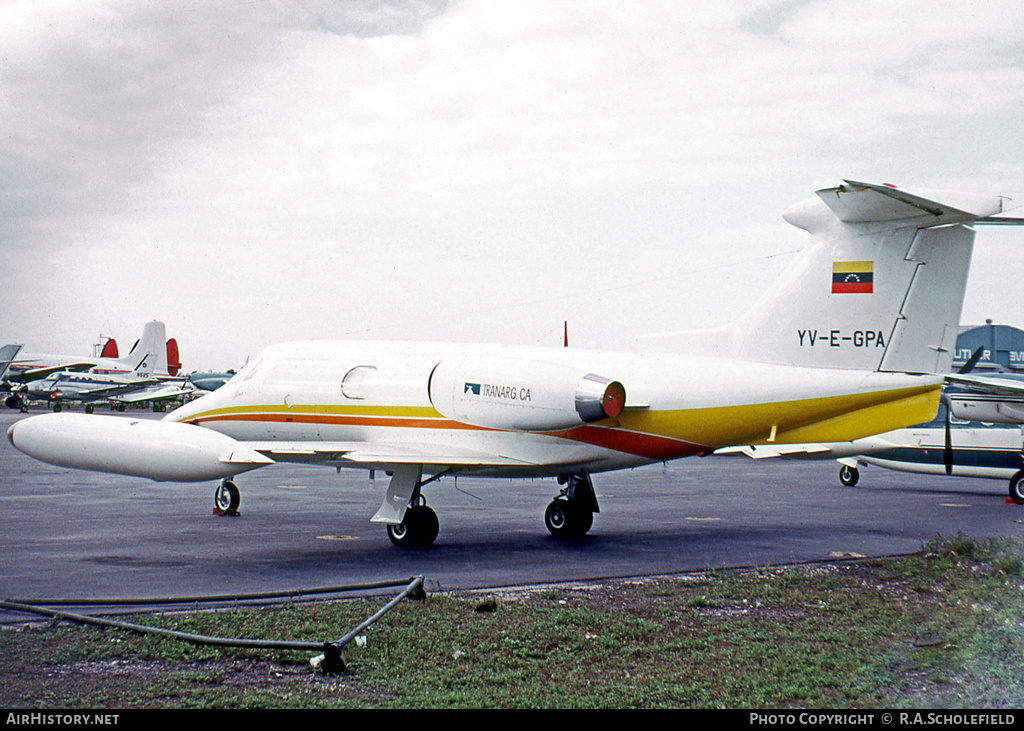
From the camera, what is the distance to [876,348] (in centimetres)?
1172

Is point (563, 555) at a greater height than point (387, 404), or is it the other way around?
point (387, 404)

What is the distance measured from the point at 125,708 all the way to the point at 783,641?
504 centimetres

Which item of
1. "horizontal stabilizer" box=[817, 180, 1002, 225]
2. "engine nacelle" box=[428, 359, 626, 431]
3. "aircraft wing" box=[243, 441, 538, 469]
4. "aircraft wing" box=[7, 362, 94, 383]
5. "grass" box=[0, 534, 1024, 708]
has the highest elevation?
"horizontal stabilizer" box=[817, 180, 1002, 225]

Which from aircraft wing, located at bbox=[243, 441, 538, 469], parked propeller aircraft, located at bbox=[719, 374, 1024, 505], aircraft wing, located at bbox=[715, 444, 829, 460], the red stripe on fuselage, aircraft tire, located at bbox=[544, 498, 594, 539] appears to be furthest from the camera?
parked propeller aircraft, located at bbox=[719, 374, 1024, 505]

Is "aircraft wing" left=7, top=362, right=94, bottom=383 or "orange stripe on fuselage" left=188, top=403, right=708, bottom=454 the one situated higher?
"aircraft wing" left=7, top=362, right=94, bottom=383

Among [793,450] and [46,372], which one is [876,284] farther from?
[46,372]

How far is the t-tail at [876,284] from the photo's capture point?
1148cm

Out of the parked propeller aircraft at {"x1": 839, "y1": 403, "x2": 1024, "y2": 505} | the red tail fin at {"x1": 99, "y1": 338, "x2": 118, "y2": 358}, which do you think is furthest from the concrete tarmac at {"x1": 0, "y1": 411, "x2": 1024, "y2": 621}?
the red tail fin at {"x1": 99, "y1": 338, "x2": 118, "y2": 358}

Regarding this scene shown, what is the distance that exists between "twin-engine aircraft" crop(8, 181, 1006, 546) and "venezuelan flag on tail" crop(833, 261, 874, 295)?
25 mm

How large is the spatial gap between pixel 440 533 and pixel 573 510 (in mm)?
2163

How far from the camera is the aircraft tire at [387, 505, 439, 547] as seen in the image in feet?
42.7

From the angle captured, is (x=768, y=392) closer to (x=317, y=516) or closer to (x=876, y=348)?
(x=876, y=348)

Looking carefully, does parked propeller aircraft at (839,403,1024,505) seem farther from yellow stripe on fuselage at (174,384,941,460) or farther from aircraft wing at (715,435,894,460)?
yellow stripe on fuselage at (174,384,941,460)
